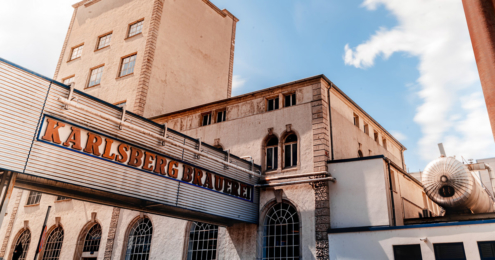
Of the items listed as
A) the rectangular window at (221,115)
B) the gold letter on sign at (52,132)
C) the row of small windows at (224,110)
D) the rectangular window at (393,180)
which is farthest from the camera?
the rectangular window at (221,115)

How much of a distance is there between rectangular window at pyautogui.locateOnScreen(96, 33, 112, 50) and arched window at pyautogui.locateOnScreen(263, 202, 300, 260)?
70.8 ft

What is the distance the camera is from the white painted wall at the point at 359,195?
16.3 m

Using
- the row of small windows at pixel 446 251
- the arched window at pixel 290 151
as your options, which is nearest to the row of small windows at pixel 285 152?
the arched window at pixel 290 151

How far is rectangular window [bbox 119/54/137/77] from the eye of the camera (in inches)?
1117

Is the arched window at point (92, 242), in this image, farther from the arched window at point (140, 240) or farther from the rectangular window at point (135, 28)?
the rectangular window at point (135, 28)

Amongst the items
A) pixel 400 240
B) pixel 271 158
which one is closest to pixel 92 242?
pixel 271 158

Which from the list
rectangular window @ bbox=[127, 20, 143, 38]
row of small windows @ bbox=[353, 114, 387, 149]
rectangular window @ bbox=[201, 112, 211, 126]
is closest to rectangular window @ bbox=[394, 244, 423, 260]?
row of small windows @ bbox=[353, 114, 387, 149]

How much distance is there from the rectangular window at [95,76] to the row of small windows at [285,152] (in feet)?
56.6

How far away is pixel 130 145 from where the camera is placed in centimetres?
Result: 1341

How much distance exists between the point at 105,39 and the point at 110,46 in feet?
5.31

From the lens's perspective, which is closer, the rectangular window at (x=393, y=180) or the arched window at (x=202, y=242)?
the rectangular window at (x=393, y=180)

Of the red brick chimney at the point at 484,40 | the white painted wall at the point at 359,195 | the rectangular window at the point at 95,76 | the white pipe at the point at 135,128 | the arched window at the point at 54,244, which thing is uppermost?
the rectangular window at the point at 95,76

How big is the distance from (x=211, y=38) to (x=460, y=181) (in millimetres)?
23875

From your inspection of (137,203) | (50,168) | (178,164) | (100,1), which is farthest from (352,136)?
(100,1)
